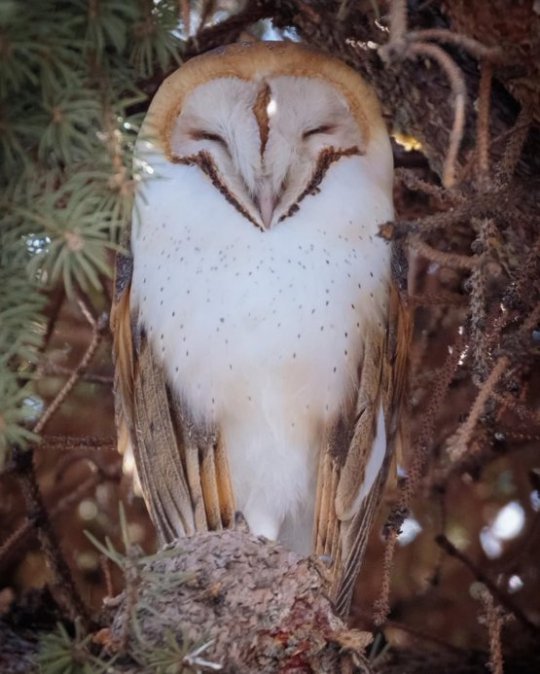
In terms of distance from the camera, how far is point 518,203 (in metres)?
1.70

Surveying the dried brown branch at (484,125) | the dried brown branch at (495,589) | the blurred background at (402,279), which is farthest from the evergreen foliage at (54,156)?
the dried brown branch at (495,589)

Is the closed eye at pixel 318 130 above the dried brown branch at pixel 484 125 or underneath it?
underneath

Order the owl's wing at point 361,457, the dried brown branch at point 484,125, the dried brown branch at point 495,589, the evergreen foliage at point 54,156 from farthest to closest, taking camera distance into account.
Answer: the dried brown branch at point 495,589 < the owl's wing at point 361,457 < the dried brown branch at point 484,125 < the evergreen foliage at point 54,156

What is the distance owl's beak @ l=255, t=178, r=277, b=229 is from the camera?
1.81m

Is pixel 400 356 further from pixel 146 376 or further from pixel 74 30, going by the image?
pixel 74 30

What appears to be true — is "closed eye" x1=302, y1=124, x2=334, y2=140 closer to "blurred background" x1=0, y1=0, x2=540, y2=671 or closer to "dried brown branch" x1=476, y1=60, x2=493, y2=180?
"blurred background" x1=0, y1=0, x2=540, y2=671

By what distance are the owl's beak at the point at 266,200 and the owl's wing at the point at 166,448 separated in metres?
0.28

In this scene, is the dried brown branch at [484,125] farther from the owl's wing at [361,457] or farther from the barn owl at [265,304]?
the owl's wing at [361,457]

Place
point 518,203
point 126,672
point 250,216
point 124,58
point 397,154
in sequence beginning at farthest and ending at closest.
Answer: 1. point 397,154
2. point 250,216
3. point 518,203
4. point 124,58
5. point 126,672

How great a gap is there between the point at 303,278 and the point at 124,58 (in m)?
0.49

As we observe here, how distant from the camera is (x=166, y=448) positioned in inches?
77.7

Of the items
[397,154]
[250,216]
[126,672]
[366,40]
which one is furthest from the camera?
[397,154]

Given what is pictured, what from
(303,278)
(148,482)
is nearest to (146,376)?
(148,482)

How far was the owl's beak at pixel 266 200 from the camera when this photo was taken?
71.3 inches
